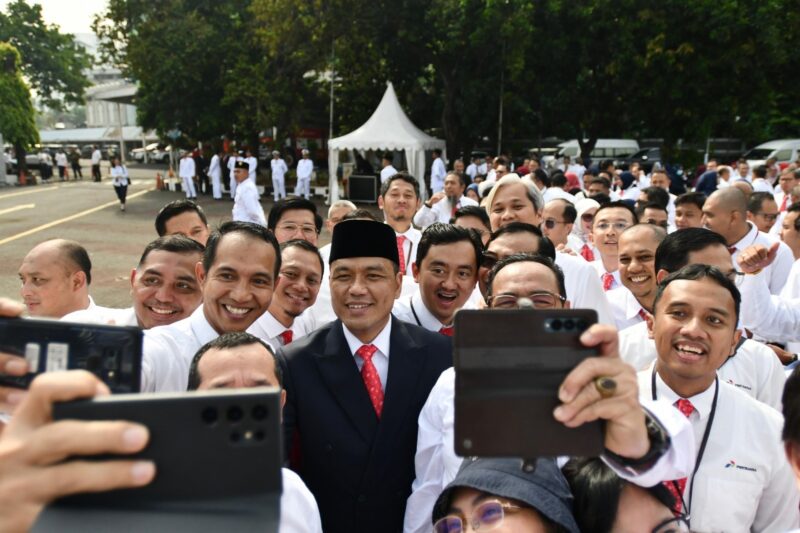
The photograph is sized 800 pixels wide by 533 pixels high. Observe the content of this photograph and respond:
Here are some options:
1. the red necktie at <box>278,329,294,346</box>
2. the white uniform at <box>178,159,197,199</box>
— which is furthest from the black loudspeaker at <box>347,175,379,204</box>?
the red necktie at <box>278,329,294,346</box>

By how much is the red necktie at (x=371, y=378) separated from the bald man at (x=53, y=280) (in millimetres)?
1816

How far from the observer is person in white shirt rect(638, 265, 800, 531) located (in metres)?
2.03

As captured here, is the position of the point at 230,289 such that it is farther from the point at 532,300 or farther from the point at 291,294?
the point at 532,300

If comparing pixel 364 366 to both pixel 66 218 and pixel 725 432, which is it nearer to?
pixel 725 432

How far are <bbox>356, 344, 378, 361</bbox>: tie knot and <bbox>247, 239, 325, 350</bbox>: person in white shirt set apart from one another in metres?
0.86

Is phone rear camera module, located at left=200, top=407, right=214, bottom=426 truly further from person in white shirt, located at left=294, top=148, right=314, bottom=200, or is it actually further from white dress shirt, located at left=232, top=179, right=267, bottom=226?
person in white shirt, located at left=294, top=148, right=314, bottom=200

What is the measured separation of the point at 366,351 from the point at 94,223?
52.3 feet

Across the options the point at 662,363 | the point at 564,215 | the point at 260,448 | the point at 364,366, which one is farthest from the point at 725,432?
the point at 564,215

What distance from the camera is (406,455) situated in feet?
7.89

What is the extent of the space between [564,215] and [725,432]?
358cm

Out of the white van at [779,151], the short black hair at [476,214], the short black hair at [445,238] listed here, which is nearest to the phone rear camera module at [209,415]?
the short black hair at [445,238]

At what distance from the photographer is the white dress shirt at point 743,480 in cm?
201

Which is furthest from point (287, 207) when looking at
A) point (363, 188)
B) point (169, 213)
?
point (363, 188)

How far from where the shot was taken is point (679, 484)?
2012 millimetres
